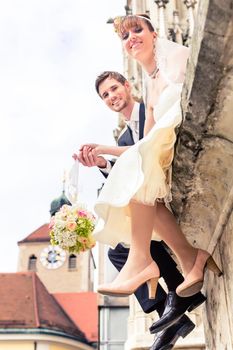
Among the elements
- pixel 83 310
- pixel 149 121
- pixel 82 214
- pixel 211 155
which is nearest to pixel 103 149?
pixel 149 121

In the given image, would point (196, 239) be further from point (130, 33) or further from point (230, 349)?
point (130, 33)

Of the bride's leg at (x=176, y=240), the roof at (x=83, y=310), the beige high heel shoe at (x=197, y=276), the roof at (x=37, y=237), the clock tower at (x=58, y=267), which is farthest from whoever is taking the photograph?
the roof at (x=37, y=237)

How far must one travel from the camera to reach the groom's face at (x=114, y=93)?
2.47 meters

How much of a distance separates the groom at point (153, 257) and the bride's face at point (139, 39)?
205 millimetres

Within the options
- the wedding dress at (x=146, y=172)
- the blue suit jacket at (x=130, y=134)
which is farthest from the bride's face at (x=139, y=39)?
the wedding dress at (x=146, y=172)

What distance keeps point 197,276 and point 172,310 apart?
A: 0.65ft


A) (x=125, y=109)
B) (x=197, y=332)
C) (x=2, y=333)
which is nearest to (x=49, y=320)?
(x=2, y=333)

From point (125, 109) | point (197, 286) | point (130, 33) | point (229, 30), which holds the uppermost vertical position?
point (130, 33)

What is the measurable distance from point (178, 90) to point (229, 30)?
1.93ft

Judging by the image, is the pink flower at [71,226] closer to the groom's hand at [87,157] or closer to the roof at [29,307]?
the groom's hand at [87,157]

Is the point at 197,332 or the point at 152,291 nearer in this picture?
the point at 152,291

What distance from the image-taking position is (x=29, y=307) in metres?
28.0

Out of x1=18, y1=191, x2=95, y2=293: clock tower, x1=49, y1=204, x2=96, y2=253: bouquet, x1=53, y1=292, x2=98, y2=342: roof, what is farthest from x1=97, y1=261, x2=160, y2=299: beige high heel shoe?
x1=18, y1=191, x2=95, y2=293: clock tower

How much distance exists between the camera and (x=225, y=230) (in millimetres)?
1968
